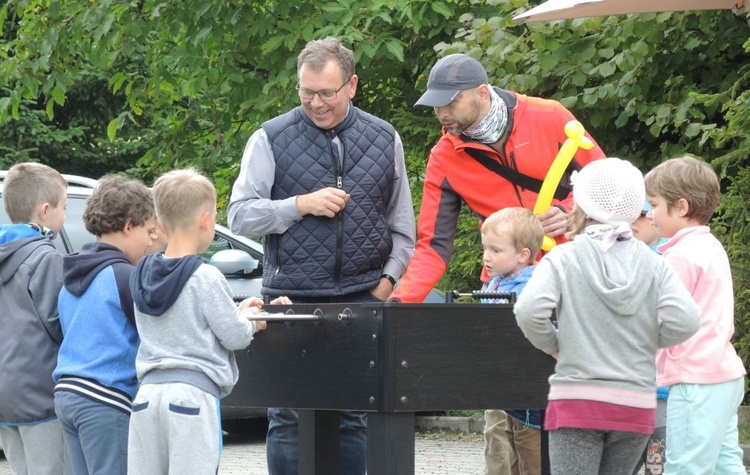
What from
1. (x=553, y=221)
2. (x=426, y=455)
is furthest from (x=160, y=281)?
(x=426, y=455)

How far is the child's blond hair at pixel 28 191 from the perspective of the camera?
16.5ft

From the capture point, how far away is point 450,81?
4953mm

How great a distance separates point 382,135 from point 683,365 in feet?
5.24

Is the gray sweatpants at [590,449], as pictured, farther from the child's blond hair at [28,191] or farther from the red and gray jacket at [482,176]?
the child's blond hair at [28,191]

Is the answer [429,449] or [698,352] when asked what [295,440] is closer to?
[698,352]

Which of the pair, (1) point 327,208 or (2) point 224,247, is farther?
(2) point 224,247

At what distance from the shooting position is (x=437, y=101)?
4949 mm

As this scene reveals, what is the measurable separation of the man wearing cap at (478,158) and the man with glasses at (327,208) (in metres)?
0.19

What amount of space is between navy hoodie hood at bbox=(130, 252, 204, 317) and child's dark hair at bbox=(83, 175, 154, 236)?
51cm

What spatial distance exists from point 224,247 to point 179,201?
14.6ft

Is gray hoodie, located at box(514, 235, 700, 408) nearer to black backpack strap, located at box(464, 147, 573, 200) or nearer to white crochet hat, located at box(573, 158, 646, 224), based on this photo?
white crochet hat, located at box(573, 158, 646, 224)

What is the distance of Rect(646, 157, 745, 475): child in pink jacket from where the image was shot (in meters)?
4.31

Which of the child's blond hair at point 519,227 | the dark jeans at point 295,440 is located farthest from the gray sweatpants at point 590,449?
the dark jeans at point 295,440

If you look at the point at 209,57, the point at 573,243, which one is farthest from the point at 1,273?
the point at 209,57
